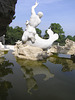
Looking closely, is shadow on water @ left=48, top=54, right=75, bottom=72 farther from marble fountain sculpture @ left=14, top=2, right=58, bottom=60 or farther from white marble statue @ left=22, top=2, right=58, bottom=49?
white marble statue @ left=22, top=2, right=58, bottom=49

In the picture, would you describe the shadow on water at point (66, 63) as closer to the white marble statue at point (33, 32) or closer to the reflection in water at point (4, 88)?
the white marble statue at point (33, 32)

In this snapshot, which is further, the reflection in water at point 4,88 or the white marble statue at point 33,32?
the white marble statue at point 33,32

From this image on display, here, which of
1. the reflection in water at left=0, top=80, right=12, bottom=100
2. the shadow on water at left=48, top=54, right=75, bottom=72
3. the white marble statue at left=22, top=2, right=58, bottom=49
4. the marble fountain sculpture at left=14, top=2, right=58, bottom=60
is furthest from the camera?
the white marble statue at left=22, top=2, right=58, bottom=49

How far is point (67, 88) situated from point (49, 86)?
0.54 metres

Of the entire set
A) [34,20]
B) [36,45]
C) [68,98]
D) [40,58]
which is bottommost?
[68,98]

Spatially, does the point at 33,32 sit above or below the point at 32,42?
above

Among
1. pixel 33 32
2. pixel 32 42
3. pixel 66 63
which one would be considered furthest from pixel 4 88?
pixel 33 32

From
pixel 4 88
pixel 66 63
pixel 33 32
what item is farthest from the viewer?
pixel 33 32

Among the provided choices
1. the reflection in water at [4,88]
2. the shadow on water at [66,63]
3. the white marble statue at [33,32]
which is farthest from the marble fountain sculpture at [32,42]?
the reflection in water at [4,88]

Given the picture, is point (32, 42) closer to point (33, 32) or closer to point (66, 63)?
point (33, 32)

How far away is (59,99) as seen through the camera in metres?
2.52

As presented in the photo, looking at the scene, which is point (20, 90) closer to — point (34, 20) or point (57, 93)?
point (57, 93)

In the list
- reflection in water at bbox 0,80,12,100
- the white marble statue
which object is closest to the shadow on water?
the white marble statue

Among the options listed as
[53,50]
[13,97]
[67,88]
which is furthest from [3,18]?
[53,50]
